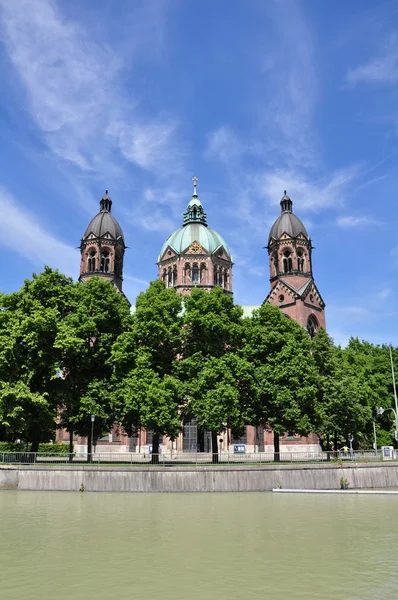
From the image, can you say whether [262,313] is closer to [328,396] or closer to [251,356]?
[251,356]

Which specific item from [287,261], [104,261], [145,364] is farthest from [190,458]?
[104,261]

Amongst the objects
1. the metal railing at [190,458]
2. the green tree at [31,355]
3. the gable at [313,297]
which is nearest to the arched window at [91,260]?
the gable at [313,297]

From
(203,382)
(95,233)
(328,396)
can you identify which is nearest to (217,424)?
(203,382)

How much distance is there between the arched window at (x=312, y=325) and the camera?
6606 centimetres

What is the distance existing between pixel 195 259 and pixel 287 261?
13544mm

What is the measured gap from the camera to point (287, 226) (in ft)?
234

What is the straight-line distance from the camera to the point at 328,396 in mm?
45562

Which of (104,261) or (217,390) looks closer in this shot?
(217,390)

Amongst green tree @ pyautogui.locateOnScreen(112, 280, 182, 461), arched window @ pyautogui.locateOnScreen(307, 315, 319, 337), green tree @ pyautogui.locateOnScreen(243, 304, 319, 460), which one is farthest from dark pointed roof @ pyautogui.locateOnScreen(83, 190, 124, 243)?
green tree @ pyautogui.locateOnScreen(243, 304, 319, 460)

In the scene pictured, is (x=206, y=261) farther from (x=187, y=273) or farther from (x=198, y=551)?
(x=198, y=551)

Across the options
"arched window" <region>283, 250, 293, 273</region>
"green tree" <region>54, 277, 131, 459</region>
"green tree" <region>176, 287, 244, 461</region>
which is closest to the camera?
"green tree" <region>176, 287, 244, 461</region>

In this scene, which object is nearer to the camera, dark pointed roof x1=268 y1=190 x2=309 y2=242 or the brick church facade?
the brick church facade

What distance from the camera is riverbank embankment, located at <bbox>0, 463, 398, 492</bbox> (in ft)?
96.7

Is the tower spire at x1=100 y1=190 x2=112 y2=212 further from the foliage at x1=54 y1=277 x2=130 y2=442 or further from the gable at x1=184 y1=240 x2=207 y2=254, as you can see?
the foliage at x1=54 y1=277 x2=130 y2=442
